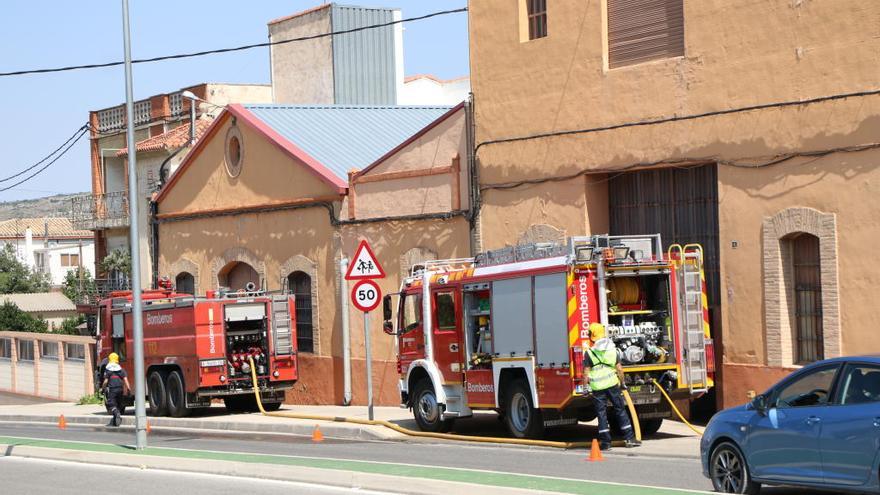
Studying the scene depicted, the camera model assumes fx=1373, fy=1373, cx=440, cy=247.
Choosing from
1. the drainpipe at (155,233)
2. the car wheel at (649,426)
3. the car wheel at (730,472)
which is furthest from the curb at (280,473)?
the drainpipe at (155,233)

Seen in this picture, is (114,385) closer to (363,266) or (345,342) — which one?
(345,342)

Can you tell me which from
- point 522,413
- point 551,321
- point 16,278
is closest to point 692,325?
point 551,321

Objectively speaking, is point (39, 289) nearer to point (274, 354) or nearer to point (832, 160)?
point (274, 354)

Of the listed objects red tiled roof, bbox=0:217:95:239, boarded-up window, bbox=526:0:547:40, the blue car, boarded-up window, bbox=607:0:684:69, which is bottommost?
the blue car

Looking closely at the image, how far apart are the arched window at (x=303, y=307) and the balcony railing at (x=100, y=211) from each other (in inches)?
569

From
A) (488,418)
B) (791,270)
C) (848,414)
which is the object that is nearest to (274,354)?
(488,418)

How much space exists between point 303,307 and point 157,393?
14.4 ft

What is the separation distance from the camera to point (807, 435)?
39.0 ft

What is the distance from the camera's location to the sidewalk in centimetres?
1891

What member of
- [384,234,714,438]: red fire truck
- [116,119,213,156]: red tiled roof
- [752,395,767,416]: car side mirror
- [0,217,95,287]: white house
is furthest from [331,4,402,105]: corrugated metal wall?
[0,217,95,287]: white house

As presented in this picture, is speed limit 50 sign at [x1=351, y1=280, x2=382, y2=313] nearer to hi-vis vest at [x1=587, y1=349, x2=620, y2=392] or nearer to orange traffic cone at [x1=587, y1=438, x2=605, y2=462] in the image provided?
hi-vis vest at [x1=587, y1=349, x2=620, y2=392]

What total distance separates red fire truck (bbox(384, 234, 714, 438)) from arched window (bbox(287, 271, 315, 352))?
36.6 ft

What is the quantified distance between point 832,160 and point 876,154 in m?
0.75

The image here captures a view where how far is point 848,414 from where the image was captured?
452 inches
